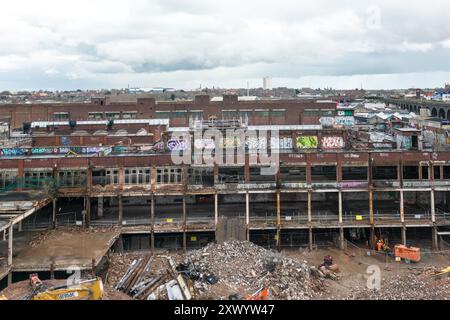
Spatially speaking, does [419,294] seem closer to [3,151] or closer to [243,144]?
[243,144]

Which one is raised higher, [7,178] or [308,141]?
Result: [308,141]

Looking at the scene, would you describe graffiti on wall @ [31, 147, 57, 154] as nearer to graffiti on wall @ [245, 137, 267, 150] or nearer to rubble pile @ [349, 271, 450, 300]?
graffiti on wall @ [245, 137, 267, 150]

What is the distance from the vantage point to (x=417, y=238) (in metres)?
38.2

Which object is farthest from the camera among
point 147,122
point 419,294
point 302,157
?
point 147,122

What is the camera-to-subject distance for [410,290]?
25781 millimetres

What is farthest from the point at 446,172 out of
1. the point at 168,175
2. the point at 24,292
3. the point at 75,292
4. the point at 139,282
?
the point at 24,292

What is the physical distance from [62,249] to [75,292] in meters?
10.4

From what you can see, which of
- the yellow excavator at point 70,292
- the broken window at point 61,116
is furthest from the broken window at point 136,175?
the broken window at point 61,116

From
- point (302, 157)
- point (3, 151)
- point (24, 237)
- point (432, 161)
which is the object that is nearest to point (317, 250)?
point (302, 157)

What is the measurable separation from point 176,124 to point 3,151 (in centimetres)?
3120

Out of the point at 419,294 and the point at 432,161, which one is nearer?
the point at 419,294

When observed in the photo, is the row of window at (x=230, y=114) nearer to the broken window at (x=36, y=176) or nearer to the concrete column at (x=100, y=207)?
the concrete column at (x=100, y=207)

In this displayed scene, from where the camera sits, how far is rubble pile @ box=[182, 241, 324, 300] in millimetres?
25688

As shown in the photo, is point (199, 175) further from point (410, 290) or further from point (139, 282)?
point (410, 290)
